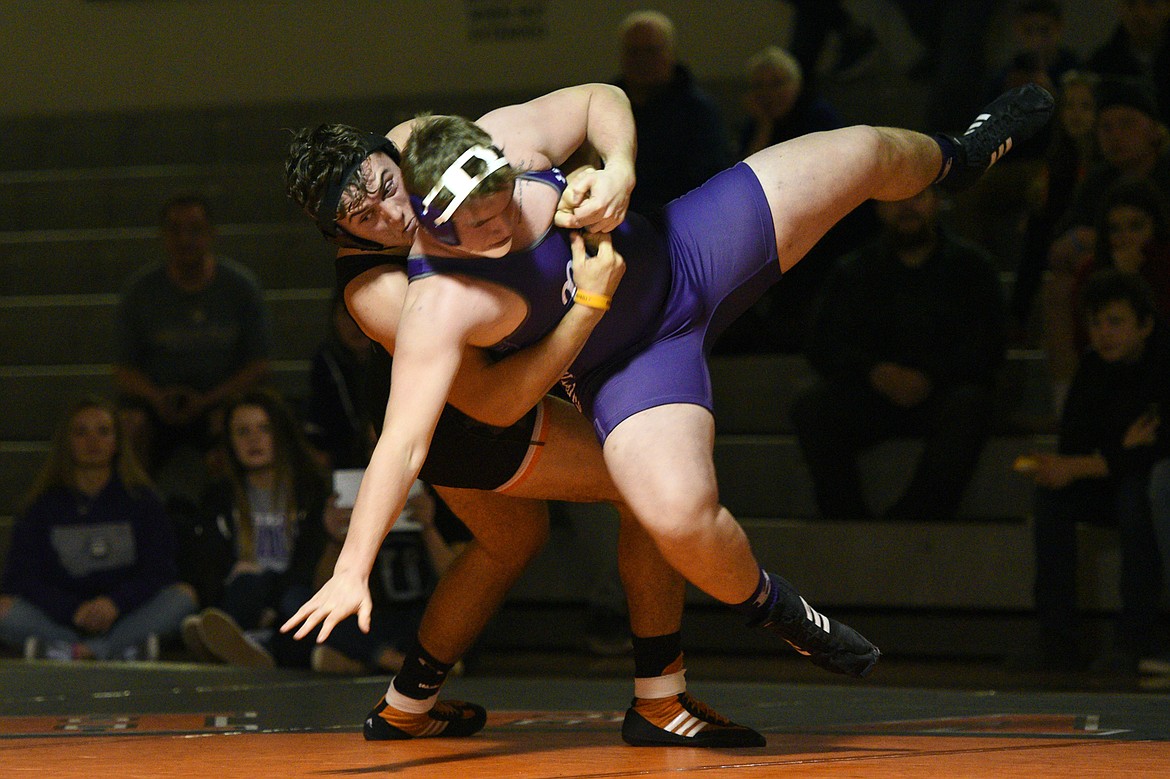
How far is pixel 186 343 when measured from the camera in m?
6.09

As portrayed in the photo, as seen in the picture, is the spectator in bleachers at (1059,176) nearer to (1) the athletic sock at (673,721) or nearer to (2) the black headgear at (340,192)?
(1) the athletic sock at (673,721)

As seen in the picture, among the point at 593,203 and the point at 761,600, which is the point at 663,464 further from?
the point at 593,203

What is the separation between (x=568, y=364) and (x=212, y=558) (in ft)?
9.88

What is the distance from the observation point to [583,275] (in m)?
2.69

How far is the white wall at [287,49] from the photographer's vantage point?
7.64 metres

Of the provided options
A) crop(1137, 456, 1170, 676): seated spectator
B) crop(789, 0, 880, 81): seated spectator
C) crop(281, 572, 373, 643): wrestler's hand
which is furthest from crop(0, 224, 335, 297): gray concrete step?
crop(281, 572, 373, 643): wrestler's hand

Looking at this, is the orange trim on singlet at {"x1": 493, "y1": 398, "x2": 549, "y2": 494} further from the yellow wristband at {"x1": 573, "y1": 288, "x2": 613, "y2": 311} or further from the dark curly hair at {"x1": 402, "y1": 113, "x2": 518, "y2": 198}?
the dark curly hair at {"x1": 402, "y1": 113, "x2": 518, "y2": 198}

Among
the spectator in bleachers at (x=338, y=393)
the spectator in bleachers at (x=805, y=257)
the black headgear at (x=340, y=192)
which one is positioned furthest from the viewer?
the spectator in bleachers at (x=805, y=257)

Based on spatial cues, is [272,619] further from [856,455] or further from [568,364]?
[568,364]

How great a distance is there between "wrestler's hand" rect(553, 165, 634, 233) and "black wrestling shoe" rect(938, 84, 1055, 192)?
848 mm

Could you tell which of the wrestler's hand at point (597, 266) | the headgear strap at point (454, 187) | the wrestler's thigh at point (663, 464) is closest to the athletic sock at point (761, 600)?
the wrestler's thigh at point (663, 464)

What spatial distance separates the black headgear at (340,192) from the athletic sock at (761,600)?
873mm

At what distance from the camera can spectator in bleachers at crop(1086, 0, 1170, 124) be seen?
5.73 metres

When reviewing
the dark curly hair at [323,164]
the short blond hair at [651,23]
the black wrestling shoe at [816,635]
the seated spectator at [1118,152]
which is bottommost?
the black wrestling shoe at [816,635]
